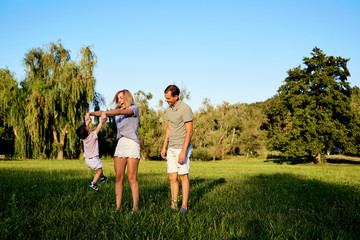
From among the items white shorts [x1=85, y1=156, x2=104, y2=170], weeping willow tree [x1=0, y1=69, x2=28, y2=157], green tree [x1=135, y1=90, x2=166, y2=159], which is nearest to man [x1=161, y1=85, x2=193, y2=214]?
white shorts [x1=85, y1=156, x2=104, y2=170]


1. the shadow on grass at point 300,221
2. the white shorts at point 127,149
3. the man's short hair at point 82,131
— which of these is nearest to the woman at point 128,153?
the white shorts at point 127,149

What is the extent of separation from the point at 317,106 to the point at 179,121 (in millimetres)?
26263

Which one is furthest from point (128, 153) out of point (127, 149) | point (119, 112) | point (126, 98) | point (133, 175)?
point (126, 98)

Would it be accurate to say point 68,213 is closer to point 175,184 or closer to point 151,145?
point 175,184

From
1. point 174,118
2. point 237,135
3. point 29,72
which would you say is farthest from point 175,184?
point 237,135

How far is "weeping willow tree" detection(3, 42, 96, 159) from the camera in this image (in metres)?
22.5

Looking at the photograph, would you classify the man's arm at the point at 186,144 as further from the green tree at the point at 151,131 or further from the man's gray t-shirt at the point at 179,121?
the green tree at the point at 151,131

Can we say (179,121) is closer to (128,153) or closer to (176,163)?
(176,163)

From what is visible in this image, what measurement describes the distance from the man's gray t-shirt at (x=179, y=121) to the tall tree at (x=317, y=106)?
2372cm

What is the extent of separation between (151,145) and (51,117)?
11.0 metres

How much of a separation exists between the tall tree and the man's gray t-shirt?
77.8 ft

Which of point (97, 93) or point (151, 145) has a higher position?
point (97, 93)

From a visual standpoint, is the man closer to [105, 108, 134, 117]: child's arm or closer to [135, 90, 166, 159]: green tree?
[105, 108, 134, 117]: child's arm

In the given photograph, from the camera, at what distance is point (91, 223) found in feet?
10.3
